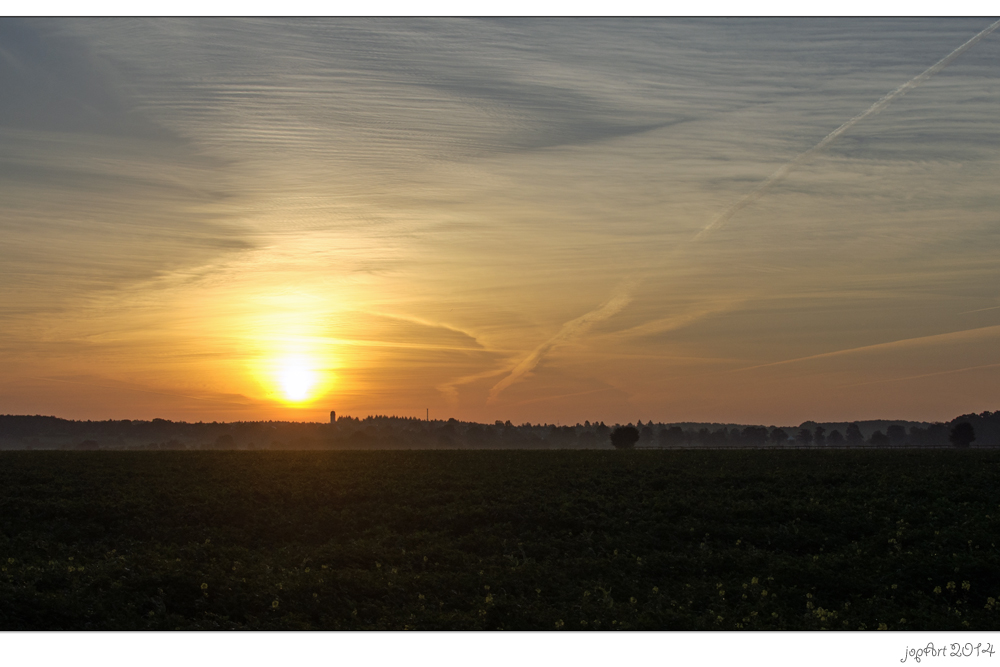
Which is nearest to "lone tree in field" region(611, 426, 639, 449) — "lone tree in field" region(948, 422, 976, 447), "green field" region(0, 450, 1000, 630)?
"lone tree in field" region(948, 422, 976, 447)

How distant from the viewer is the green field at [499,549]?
2316 cm

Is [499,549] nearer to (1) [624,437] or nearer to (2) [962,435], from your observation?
(1) [624,437]

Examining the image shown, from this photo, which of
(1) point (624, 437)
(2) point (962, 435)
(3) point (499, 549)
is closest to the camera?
(3) point (499, 549)

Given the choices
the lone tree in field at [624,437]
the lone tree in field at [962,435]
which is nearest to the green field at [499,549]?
the lone tree in field at [624,437]

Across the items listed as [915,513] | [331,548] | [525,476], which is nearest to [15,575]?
[331,548]

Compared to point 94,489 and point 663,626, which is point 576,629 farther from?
point 94,489

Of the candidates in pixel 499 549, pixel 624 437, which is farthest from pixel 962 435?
pixel 499 549

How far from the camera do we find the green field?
76.0 feet

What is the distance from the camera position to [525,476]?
5084cm

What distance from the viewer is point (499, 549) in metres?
32.0

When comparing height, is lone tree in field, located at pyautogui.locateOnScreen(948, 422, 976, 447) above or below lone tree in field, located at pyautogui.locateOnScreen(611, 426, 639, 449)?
above

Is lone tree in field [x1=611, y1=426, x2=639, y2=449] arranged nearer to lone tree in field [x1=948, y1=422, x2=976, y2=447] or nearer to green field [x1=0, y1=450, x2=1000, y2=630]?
lone tree in field [x1=948, y1=422, x2=976, y2=447]

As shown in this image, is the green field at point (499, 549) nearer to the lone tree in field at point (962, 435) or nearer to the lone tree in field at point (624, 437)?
the lone tree in field at point (624, 437)

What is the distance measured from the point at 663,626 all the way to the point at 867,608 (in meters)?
6.87
